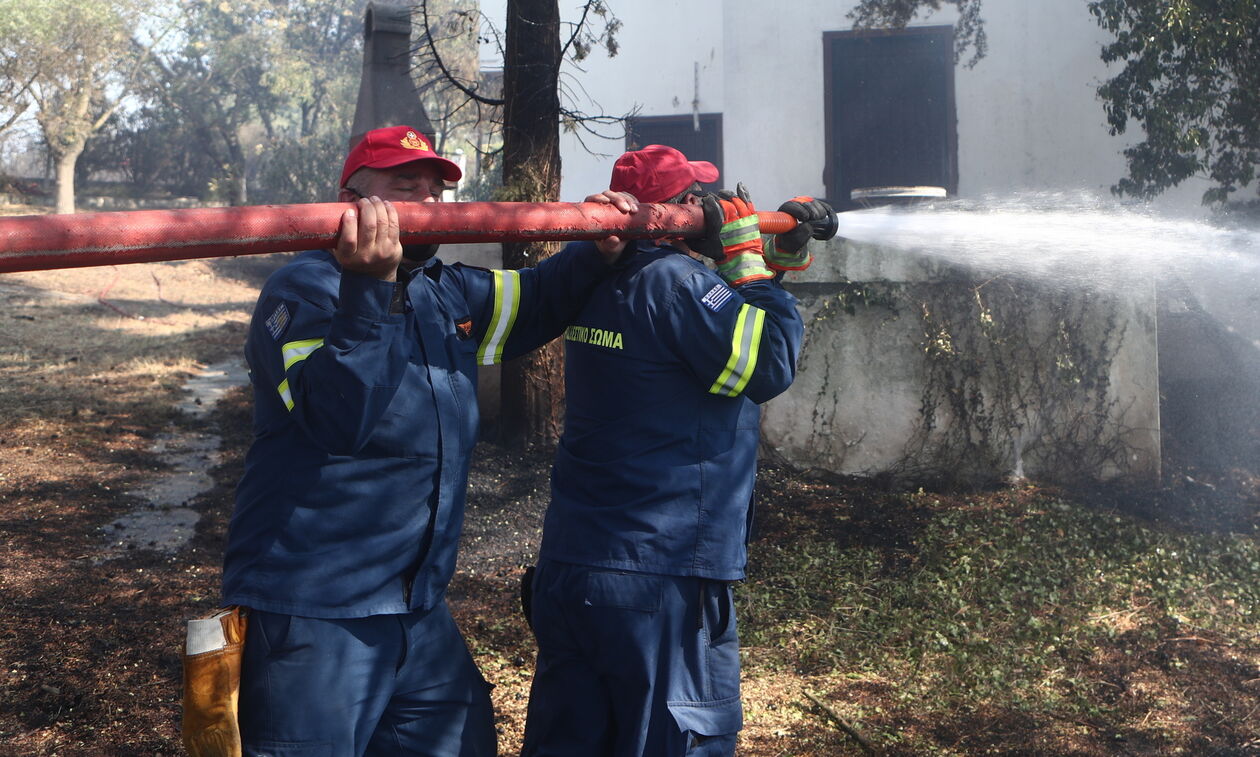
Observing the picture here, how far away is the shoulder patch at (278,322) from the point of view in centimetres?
237

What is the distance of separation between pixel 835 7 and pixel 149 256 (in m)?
10.7

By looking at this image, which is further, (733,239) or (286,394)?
(733,239)

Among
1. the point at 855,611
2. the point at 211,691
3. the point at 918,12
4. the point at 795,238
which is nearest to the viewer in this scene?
the point at 211,691

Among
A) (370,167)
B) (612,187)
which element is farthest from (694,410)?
(370,167)

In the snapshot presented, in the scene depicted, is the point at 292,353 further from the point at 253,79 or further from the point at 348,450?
the point at 253,79

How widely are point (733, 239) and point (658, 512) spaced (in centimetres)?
81

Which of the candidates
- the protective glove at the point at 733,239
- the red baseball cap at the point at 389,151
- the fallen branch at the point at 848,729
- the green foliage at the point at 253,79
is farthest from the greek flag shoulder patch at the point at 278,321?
the green foliage at the point at 253,79

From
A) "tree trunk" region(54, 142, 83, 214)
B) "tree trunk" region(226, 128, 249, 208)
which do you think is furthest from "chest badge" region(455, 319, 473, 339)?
"tree trunk" region(226, 128, 249, 208)

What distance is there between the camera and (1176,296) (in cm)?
1056

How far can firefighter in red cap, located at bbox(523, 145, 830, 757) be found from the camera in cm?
271

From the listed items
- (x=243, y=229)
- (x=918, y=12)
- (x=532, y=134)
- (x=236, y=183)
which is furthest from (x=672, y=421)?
(x=236, y=183)

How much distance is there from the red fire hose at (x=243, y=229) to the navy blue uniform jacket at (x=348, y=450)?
0.16m

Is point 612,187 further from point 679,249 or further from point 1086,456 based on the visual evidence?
point 1086,456

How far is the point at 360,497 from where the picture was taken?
2426 mm
